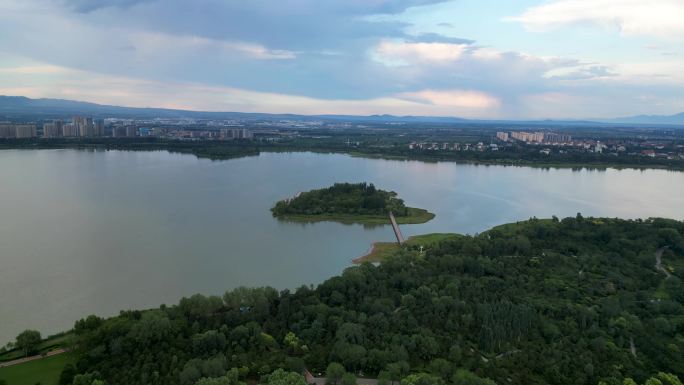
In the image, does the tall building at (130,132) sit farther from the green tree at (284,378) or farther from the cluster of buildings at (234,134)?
the green tree at (284,378)

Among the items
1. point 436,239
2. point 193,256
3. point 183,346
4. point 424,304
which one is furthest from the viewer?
point 436,239

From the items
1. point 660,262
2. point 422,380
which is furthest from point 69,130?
point 660,262

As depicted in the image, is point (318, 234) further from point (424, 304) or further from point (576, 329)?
point (576, 329)

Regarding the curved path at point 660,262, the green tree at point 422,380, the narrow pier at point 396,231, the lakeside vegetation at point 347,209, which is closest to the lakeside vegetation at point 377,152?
the lakeside vegetation at point 347,209

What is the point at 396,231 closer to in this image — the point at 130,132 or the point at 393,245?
the point at 393,245

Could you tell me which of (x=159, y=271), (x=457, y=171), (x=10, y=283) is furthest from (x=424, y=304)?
(x=457, y=171)
